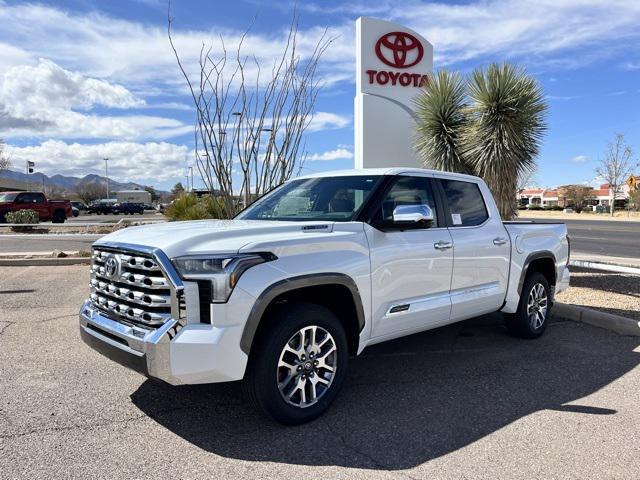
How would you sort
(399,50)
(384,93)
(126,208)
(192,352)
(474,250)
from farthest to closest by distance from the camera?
(126,208)
(399,50)
(384,93)
(474,250)
(192,352)

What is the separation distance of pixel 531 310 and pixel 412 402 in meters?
2.49

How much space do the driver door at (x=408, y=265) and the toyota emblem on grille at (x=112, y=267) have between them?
1.84m

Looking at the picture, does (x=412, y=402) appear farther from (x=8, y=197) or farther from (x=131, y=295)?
(x=8, y=197)

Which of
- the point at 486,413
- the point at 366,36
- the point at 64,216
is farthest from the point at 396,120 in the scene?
the point at 64,216

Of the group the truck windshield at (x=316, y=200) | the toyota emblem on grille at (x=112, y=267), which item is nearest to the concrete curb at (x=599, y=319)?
the truck windshield at (x=316, y=200)

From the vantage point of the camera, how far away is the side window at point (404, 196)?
431 centimetres

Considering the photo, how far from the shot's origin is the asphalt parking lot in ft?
10.3

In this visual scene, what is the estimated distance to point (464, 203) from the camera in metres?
5.30

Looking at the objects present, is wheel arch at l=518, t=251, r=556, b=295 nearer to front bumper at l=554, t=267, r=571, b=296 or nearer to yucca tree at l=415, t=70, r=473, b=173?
front bumper at l=554, t=267, r=571, b=296

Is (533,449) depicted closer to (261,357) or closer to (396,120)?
(261,357)

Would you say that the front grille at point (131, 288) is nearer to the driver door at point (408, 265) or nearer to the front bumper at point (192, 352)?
the front bumper at point (192, 352)

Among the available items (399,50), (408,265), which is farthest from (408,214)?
(399,50)

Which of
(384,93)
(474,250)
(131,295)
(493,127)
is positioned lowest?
(131,295)

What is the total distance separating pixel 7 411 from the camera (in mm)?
3873
